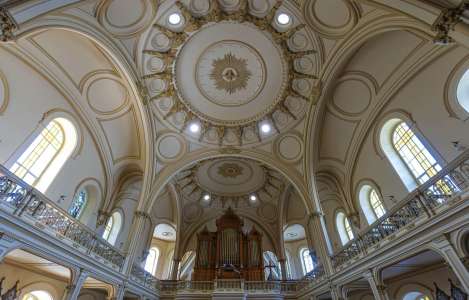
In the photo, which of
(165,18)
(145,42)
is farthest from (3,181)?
(165,18)

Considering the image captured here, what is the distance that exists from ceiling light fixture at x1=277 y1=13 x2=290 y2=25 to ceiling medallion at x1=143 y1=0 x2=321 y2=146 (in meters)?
0.32

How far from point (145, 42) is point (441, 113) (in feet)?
40.8

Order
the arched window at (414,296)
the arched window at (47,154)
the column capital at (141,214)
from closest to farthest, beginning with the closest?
the arched window at (47,154) → the arched window at (414,296) → the column capital at (141,214)

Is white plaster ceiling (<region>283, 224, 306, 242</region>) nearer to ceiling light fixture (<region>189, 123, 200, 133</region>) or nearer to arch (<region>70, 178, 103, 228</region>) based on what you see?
ceiling light fixture (<region>189, 123, 200, 133</region>)

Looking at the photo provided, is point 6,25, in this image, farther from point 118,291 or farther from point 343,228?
point 343,228

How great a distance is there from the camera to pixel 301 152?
14648 mm

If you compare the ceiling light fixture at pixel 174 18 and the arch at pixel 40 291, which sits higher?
the ceiling light fixture at pixel 174 18

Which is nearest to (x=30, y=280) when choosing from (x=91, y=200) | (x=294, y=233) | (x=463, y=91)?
(x=91, y=200)

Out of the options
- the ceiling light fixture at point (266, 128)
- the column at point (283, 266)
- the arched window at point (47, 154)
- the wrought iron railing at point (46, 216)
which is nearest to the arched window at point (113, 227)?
the wrought iron railing at point (46, 216)

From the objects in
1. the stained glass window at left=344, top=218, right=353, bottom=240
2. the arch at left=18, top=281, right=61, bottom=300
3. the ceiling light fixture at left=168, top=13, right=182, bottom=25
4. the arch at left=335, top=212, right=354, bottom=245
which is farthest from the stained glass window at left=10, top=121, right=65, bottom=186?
the stained glass window at left=344, top=218, right=353, bottom=240

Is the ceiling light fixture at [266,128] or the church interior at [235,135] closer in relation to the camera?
the church interior at [235,135]

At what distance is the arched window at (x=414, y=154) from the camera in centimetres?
897

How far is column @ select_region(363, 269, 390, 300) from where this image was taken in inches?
310

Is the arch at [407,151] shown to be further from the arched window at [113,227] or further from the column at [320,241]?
the arched window at [113,227]
